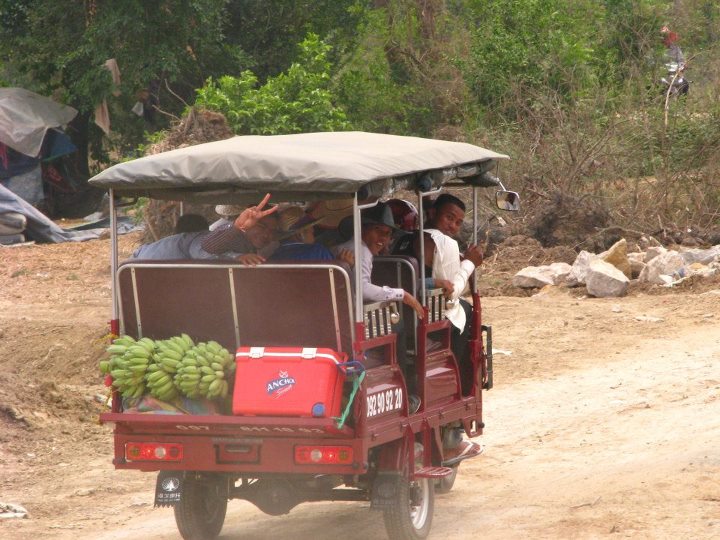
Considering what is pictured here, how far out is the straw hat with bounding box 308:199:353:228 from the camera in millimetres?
6445

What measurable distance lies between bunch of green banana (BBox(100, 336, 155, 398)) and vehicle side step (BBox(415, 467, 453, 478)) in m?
1.49

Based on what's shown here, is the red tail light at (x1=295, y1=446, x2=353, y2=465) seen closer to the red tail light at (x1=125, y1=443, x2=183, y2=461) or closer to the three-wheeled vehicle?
the three-wheeled vehicle

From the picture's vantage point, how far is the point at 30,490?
27.0ft

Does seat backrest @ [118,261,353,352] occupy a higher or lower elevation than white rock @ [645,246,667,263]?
higher

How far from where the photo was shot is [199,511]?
6.46 meters

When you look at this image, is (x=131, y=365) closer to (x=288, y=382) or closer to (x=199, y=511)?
(x=288, y=382)

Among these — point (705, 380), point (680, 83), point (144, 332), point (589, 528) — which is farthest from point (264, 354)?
point (680, 83)

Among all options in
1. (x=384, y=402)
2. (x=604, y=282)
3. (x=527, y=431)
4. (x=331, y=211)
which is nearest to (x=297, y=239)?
(x=331, y=211)

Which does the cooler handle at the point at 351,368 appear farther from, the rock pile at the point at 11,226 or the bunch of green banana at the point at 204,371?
the rock pile at the point at 11,226

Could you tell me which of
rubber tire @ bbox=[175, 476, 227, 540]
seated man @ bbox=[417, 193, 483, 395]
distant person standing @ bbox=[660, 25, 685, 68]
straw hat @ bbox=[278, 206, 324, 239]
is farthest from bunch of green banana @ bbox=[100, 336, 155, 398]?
distant person standing @ bbox=[660, 25, 685, 68]

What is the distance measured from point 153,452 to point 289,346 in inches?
34.1

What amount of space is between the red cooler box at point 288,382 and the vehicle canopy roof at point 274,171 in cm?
76

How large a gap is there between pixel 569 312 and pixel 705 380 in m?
2.95

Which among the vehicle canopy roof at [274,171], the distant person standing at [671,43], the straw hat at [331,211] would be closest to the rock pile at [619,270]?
the distant person standing at [671,43]
